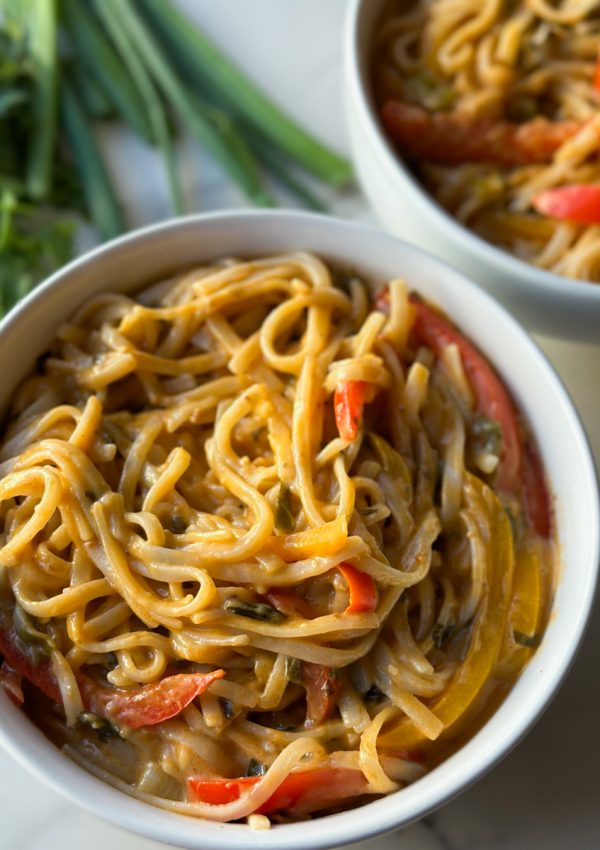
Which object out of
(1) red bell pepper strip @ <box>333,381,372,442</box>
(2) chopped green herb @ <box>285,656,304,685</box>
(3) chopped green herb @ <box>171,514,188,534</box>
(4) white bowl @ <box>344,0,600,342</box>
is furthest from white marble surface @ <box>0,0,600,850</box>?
(1) red bell pepper strip @ <box>333,381,372,442</box>

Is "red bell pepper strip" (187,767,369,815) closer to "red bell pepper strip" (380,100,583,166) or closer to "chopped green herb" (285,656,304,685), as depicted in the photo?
"chopped green herb" (285,656,304,685)

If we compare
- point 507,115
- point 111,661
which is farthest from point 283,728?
point 507,115

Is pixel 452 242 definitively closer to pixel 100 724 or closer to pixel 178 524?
pixel 178 524

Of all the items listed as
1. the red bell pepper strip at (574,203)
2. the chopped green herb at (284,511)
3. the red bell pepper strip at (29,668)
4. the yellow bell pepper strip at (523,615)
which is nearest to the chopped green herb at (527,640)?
the yellow bell pepper strip at (523,615)

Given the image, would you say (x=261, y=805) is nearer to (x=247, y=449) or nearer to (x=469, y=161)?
(x=247, y=449)

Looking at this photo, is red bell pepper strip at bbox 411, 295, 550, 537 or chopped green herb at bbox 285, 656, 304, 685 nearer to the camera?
chopped green herb at bbox 285, 656, 304, 685
